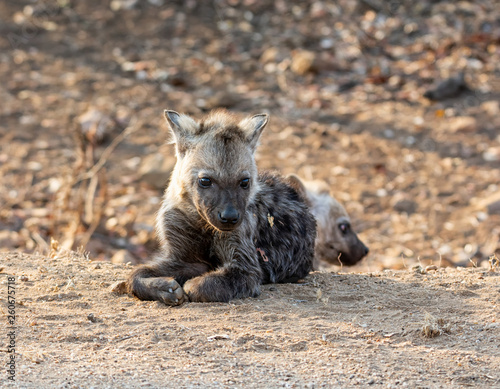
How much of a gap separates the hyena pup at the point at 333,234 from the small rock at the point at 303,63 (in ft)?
18.6

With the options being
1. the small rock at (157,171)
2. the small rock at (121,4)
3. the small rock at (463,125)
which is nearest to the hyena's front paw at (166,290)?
the small rock at (157,171)

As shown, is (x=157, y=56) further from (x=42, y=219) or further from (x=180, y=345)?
(x=180, y=345)

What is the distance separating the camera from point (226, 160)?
4641mm

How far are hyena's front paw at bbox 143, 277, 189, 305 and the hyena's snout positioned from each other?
1.65 feet

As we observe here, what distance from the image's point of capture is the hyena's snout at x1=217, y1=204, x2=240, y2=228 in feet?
14.5

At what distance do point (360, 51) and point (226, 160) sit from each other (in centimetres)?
909

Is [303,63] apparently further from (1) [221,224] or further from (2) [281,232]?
(1) [221,224]

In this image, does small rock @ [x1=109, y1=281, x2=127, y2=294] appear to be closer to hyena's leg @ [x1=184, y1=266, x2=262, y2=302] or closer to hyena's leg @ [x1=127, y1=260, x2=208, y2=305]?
hyena's leg @ [x1=127, y1=260, x2=208, y2=305]

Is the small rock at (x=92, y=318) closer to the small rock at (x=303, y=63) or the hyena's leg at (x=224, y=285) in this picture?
the hyena's leg at (x=224, y=285)

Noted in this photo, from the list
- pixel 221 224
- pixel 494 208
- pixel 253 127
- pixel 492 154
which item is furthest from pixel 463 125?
pixel 221 224

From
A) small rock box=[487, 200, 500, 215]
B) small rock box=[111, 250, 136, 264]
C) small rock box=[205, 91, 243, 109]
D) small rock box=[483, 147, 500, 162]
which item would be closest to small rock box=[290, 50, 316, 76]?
small rock box=[205, 91, 243, 109]

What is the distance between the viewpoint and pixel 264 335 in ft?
12.7

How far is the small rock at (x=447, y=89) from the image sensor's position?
11609mm

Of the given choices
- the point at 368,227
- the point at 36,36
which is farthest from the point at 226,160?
the point at 36,36
